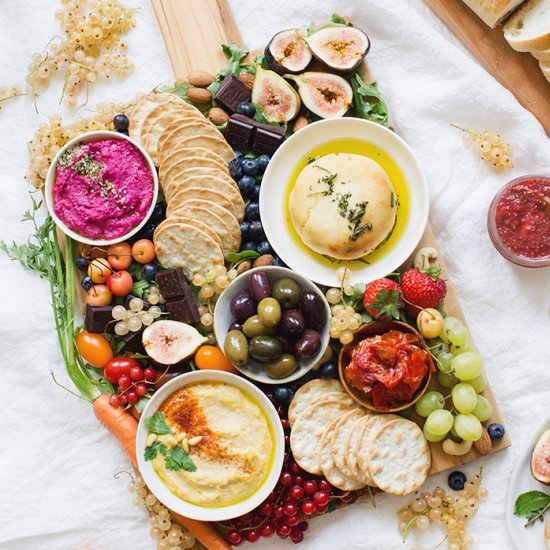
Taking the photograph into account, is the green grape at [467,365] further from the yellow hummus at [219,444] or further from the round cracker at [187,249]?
the round cracker at [187,249]

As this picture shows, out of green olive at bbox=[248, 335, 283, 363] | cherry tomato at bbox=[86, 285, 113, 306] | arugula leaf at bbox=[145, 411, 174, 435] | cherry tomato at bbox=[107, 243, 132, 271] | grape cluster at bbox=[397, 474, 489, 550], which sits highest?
cherry tomato at bbox=[107, 243, 132, 271]

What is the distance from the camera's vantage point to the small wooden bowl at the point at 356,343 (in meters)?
2.80

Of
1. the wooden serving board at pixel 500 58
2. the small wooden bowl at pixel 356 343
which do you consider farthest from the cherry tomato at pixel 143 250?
the wooden serving board at pixel 500 58

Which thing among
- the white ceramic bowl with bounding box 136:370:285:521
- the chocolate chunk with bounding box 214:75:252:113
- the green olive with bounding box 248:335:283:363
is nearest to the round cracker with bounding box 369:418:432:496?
the white ceramic bowl with bounding box 136:370:285:521

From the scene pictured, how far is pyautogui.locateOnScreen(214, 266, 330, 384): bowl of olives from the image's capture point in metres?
2.71

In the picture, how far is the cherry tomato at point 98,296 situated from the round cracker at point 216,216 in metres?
0.42

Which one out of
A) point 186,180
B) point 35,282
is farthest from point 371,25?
point 35,282

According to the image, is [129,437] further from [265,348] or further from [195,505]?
[265,348]

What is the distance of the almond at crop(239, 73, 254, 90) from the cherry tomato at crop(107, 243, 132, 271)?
2.78 ft

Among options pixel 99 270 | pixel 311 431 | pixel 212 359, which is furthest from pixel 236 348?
pixel 99 270

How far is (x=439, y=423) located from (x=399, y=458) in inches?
8.2

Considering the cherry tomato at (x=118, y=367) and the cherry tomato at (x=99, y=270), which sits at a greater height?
the cherry tomato at (x=99, y=270)

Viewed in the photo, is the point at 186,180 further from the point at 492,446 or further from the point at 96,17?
the point at 492,446

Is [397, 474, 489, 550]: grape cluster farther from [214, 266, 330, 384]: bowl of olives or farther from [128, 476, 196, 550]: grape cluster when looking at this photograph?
[128, 476, 196, 550]: grape cluster
